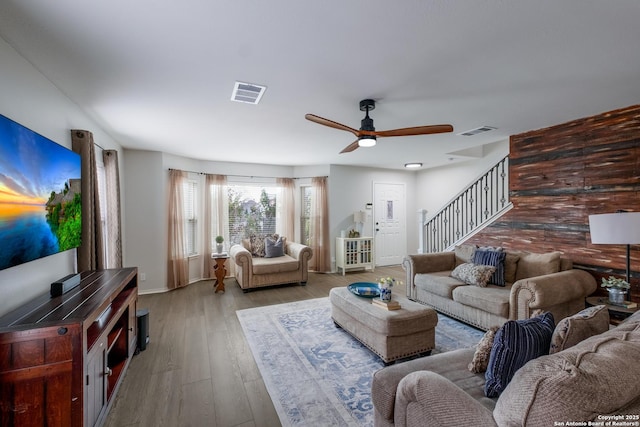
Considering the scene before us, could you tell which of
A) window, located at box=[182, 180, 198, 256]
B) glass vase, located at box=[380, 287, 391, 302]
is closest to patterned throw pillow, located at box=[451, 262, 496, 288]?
glass vase, located at box=[380, 287, 391, 302]

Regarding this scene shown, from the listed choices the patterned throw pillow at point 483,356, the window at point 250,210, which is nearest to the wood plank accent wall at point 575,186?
Answer: the patterned throw pillow at point 483,356

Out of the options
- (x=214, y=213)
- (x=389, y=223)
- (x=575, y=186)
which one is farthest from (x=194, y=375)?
(x=389, y=223)

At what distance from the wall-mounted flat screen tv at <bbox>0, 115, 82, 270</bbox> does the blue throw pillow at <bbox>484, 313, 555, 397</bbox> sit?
269 centimetres

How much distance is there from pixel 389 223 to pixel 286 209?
9.02ft

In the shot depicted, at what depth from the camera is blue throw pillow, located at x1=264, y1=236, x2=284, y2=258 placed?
217 inches

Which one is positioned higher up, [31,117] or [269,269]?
[31,117]

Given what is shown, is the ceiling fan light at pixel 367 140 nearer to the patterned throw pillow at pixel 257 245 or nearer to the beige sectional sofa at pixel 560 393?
the beige sectional sofa at pixel 560 393

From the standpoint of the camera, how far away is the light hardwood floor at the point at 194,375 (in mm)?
1969

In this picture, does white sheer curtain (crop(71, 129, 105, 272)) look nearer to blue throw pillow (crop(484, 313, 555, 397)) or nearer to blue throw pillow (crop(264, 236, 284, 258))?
blue throw pillow (crop(264, 236, 284, 258))

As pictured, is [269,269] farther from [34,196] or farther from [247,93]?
[34,196]

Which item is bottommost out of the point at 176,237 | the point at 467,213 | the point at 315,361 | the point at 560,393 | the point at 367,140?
the point at 315,361

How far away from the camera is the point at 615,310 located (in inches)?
106

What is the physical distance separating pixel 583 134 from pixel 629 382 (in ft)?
12.2

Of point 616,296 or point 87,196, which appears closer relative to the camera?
point 87,196
